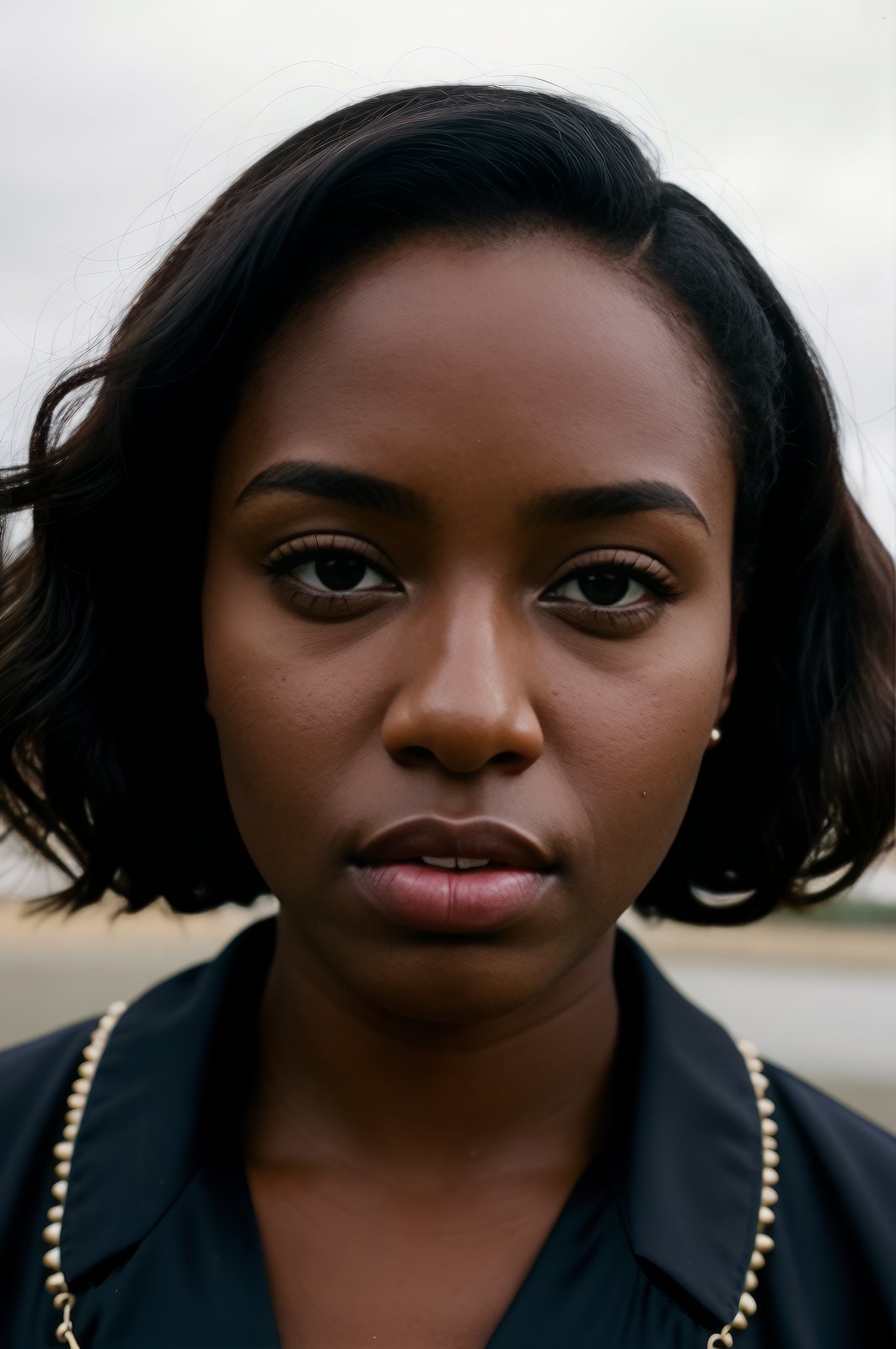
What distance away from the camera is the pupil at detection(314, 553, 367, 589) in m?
1.64

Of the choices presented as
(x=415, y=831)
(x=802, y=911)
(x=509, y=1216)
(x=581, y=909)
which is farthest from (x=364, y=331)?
(x=802, y=911)

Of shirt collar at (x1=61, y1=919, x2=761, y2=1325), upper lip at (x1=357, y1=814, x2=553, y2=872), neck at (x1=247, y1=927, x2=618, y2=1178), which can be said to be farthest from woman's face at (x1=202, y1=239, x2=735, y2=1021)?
shirt collar at (x1=61, y1=919, x2=761, y2=1325)

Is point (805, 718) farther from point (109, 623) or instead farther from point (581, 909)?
point (109, 623)

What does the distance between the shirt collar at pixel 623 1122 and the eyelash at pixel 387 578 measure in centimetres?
63

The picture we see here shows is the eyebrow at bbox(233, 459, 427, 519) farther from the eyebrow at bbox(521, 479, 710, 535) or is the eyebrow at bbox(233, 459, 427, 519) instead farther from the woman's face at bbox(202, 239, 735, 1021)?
the eyebrow at bbox(521, 479, 710, 535)

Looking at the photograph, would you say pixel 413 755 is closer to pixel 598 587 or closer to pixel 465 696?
pixel 465 696

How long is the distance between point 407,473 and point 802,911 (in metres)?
1.23

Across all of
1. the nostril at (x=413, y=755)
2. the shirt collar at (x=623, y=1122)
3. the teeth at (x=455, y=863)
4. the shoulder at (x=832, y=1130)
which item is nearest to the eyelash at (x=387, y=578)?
the nostril at (x=413, y=755)

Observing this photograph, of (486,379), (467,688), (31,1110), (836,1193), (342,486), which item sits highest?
(486,379)

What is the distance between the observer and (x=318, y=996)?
6.09 ft

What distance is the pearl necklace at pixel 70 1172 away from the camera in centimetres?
166

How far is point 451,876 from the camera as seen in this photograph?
1513 mm

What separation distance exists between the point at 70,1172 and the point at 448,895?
70 centimetres

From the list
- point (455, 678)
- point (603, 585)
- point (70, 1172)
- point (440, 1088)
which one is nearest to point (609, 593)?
point (603, 585)
